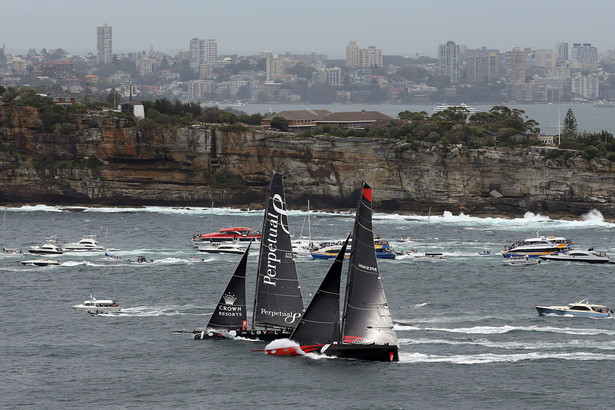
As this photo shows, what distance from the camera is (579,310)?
203 ft

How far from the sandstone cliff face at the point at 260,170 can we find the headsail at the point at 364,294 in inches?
2531

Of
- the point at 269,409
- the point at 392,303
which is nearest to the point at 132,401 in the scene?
the point at 269,409

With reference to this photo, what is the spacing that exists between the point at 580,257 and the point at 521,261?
16.3ft

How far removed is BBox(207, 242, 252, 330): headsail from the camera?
53.9 m

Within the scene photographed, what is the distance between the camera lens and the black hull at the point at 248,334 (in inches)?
2064

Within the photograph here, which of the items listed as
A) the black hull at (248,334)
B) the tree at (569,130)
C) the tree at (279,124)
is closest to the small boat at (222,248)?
the black hull at (248,334)

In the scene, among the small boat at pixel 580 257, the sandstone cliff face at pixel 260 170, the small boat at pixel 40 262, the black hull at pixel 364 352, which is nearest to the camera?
the black hull at pixel 364 352

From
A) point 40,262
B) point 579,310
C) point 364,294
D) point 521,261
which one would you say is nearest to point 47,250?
point 40,262

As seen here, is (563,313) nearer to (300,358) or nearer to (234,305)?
(300,358)

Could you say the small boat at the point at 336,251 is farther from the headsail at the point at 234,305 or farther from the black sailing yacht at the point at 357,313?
the black sailing yacht at the point at 357,313

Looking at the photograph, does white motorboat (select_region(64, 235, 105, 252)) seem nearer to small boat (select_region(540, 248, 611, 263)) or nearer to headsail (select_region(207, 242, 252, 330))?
small boat (select_region(540, 248, 611, 263))

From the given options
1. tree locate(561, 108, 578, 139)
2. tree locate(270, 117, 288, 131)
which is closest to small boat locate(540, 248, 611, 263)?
tree locate(561, 108, 578, 139)

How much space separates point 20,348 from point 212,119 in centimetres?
7924

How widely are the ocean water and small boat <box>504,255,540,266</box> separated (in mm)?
684
